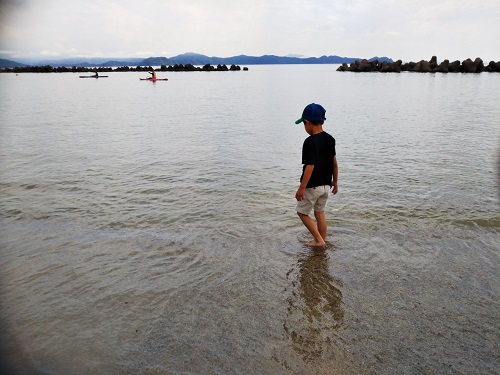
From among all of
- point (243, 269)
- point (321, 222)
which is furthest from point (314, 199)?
point (243, 269)

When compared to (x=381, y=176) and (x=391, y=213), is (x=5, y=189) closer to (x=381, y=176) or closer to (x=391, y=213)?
(x=391, y=213)

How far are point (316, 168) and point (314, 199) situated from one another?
1.47 ft

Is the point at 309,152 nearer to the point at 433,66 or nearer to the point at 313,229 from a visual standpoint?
the point at 313,229

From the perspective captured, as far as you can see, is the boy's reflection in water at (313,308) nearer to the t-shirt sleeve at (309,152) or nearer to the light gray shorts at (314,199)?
the light gray shorts at (314,199)

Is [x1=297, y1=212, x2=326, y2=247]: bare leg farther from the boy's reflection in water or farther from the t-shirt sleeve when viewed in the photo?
the t-shirt sleeve

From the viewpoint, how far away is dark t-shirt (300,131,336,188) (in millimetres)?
4816

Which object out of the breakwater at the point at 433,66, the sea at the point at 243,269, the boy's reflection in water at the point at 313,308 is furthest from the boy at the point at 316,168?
the breakwater at the point at 433,66

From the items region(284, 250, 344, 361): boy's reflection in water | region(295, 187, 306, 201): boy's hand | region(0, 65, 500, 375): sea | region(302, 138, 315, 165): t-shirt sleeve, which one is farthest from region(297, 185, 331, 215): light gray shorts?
region(284, 250, 344, 361): boy's reflection in water

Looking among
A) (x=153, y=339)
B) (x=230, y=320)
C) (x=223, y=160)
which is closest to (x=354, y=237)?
(x=230, y=320)

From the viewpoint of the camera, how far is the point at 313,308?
376 centimetres

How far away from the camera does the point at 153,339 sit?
329 cm

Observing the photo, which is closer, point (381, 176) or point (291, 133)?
point (381, 176)

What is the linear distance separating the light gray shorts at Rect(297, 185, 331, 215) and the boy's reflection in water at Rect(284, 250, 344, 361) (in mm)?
716

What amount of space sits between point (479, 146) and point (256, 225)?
10294 mm
